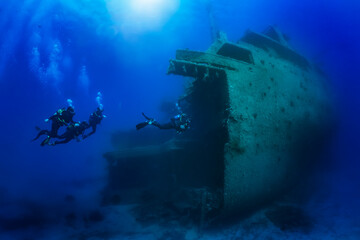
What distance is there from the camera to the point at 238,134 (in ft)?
18.5

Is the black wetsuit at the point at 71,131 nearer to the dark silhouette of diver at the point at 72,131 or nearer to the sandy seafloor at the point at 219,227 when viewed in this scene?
the dark silhouette of diver at the point at 72,131

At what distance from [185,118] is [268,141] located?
266 centimetres

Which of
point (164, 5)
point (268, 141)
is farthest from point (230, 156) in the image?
point (164, 5)

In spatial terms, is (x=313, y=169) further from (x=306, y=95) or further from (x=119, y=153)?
(x=119, y=153)

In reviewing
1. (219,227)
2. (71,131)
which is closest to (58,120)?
(71,131)

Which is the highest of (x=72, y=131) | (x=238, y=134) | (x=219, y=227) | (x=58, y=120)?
(x=58, y=120)

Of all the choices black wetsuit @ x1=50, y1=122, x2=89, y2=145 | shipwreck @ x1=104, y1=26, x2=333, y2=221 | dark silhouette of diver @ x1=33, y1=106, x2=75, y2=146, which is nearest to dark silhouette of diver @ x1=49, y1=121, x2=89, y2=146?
black wetsuit @ x1=50, y1=122, x2=89, y2=145

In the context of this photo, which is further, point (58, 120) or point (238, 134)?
point (58, 120)

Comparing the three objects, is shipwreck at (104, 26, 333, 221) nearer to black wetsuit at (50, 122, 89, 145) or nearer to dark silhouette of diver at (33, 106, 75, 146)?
black wetsuit at (50, 122, 89, 145)

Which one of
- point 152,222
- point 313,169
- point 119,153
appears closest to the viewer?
point 152,222

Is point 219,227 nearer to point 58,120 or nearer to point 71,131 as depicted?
point 71,131

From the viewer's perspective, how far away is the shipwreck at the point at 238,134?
222 inches

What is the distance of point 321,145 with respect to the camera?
9.19m

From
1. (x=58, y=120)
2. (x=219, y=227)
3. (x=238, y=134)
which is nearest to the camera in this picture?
(x=238, y=134)
